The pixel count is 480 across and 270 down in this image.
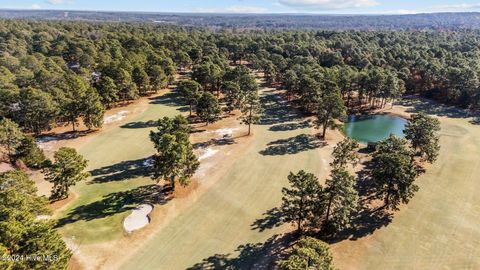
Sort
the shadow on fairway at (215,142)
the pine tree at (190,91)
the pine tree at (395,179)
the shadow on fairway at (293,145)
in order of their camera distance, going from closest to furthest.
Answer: the pine tree at (395,179)
the shadow on fairway at (293,145)
the shadow on fairway at (215,142)
the pine tree at (190,91)

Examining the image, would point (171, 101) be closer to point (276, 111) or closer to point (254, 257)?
point (276, 111)

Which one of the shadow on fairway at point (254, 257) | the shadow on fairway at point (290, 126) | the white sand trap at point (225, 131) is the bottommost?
the shadow on fairway at point (254, 257)

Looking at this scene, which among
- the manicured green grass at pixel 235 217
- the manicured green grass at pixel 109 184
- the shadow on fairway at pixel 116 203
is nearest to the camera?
the manicured green grass at pixel 235 217

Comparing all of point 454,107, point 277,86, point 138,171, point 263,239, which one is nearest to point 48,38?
point 277,86

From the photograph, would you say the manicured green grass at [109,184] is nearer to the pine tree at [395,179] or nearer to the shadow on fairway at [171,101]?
the shadow on fairway at [171,101]

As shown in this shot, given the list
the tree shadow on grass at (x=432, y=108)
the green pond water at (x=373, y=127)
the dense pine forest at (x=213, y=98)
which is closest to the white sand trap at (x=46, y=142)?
the dense pine forest at (x=213, y=98)

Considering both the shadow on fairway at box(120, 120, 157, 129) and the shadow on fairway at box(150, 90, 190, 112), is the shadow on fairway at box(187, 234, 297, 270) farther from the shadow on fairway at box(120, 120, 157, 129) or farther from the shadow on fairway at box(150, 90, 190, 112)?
the shadow on fairway at box(150, 90, 190, 112)
